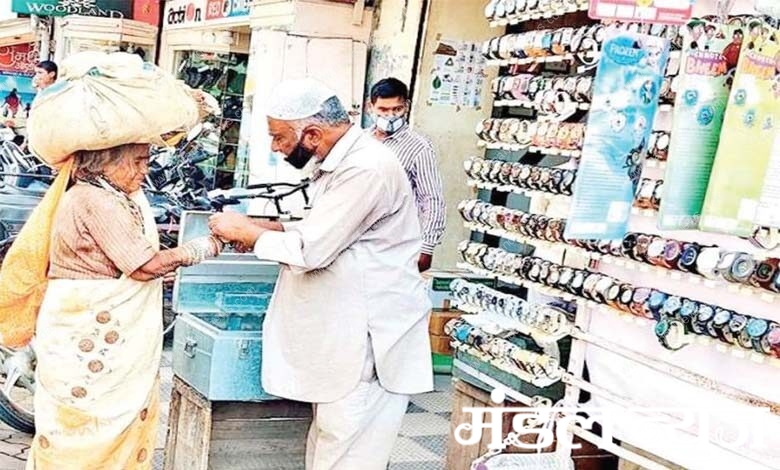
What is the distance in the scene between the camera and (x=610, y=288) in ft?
10.9

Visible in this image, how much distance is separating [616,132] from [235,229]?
47.6 inches

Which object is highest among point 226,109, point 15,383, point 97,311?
point 226,109

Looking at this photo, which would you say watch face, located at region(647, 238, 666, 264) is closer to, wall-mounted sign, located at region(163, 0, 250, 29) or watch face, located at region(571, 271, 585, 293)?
watch face, located at region(571, 271, 585, 293)

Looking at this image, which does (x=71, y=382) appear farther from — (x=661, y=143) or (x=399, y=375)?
(x=661, y=143)

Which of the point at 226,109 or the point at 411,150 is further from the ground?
the point at 411,150

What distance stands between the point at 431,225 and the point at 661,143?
2.07 m

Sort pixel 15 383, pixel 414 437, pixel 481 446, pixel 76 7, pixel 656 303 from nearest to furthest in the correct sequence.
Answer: pixel 656 303 → pixel 481 446 → pixel 15 383 → pixel 414 437 → pixel 76 7

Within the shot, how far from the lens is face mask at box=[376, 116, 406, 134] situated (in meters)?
5.04

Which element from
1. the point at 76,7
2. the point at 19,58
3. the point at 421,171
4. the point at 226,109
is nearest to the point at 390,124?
the point at 421,171

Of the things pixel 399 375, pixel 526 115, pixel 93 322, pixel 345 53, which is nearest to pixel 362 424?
pixel 399 375

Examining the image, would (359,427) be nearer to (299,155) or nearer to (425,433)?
(299,155)

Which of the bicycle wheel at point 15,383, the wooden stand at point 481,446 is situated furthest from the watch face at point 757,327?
the bicycle wheel at point 15,383

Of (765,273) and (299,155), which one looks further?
(299,155)

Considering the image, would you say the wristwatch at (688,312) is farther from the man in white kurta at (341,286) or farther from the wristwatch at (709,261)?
the man in white kurta at (341,286)
